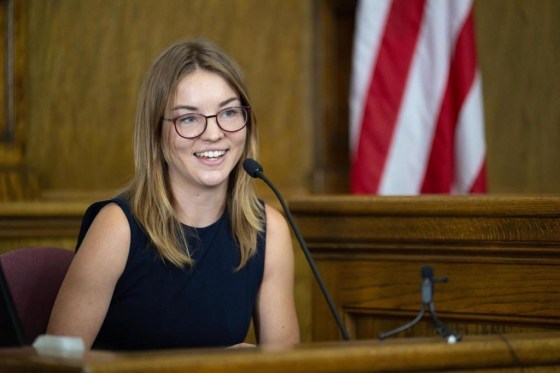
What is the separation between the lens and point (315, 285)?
2.89m

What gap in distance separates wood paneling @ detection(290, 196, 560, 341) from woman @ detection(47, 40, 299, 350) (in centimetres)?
23

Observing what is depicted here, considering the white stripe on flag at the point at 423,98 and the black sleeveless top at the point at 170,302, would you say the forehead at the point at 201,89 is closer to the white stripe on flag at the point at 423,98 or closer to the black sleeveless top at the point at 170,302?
the black sleeveless top at the point at 170,302

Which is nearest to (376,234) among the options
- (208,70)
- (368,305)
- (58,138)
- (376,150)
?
(368,305)

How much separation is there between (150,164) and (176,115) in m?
0.13

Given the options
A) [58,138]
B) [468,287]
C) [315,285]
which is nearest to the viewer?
[468,287]

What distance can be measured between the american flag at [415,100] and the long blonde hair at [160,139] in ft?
4.35

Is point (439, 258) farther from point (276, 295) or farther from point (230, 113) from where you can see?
point (230, 113)

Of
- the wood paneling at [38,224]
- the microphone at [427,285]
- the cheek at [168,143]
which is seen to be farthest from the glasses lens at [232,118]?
the wood paneling at [38,224]

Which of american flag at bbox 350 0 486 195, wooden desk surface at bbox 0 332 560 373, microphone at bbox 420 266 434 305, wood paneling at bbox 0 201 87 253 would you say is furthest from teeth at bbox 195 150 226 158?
american flag at bbox 350 0 486 195

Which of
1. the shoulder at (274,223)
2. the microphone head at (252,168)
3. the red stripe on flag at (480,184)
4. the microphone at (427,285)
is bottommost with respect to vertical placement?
the microphone at (427,285)

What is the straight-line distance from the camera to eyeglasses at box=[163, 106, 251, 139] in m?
2.50

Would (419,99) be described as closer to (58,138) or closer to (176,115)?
(58,138)

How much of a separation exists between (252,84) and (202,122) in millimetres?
1630

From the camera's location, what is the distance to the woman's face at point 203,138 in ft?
8.20
